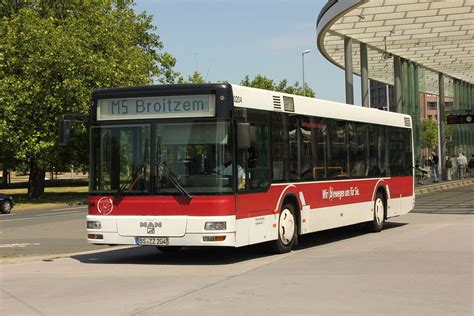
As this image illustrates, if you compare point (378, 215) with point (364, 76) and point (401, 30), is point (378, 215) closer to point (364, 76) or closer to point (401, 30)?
point (401, 30)

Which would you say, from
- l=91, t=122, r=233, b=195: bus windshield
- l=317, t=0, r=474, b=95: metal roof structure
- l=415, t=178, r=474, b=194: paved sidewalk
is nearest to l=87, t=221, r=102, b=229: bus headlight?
l=91, t=122, r=233, b=195: bus windshield

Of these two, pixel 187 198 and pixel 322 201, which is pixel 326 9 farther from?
pixel 187 198

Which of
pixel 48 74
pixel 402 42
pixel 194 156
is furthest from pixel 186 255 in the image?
pixel 48 74

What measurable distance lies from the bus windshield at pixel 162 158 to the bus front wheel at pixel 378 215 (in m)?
6.54

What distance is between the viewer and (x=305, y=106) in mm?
13352

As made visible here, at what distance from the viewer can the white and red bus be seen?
10906 mm

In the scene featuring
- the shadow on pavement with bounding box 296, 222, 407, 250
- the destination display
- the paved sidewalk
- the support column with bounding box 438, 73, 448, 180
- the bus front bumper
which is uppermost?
the support column with bounding box 438, 73, 448, 180

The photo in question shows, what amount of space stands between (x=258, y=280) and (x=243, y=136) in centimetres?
250

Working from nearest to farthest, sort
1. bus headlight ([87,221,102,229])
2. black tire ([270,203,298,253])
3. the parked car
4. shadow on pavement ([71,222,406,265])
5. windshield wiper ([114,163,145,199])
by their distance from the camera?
1. windshield wiper ([114,163,145,199])
2. bus headlight ([87,221,102,229])
3. shadow on pavement ([71,222,406,265])
4. black tire ([270,203,298,253])
5. the parked car

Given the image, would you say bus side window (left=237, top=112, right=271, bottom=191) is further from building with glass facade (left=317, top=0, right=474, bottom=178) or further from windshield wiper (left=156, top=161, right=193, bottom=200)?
building with glass facade (left=317, top=0, right=474, bottom=178)

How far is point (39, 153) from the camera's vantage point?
36469 mm

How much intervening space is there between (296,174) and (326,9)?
16.0m

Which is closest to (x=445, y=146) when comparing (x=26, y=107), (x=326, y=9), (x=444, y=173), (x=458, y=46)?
(x=444, y=173)

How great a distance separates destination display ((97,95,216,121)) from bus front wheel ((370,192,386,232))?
6.75m
